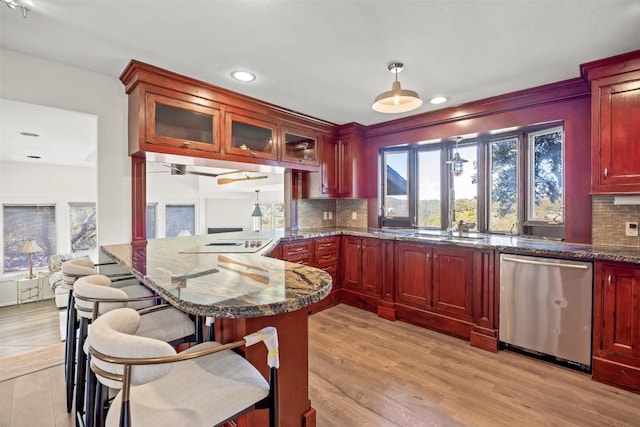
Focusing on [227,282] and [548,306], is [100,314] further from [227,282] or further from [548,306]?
[548,306]

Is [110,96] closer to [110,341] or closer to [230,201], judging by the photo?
[110,341]

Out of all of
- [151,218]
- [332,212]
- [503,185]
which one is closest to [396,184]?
[332,212]

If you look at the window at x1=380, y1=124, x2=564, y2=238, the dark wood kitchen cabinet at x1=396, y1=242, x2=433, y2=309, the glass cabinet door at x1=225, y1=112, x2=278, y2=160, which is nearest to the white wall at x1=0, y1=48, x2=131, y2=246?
the glass cabinet door at x1=225, y1=112, x2=278, y2=160

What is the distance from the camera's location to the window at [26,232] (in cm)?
525

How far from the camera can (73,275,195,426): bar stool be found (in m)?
1.20

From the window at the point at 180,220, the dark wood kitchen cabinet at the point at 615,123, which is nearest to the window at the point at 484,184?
the dark wood kitchen cabinet at the point at 615,123

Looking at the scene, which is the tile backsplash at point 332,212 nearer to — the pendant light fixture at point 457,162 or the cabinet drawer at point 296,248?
the cabinet drawer at point 296,248

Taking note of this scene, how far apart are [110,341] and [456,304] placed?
285 centimetres

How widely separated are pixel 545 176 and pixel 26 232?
8.33 metres

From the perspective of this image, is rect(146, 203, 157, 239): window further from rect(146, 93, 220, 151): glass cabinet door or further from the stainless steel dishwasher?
the stainless steel dishwasher

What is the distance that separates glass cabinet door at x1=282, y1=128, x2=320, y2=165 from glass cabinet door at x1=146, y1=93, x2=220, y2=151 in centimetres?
88

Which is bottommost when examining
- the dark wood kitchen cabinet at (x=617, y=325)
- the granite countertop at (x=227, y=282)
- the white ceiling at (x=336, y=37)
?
the dark wood kitchen cabinet at (x=617, y=325)

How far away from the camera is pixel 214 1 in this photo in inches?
60.1

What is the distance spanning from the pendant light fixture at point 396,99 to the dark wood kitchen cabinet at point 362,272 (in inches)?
67.2
